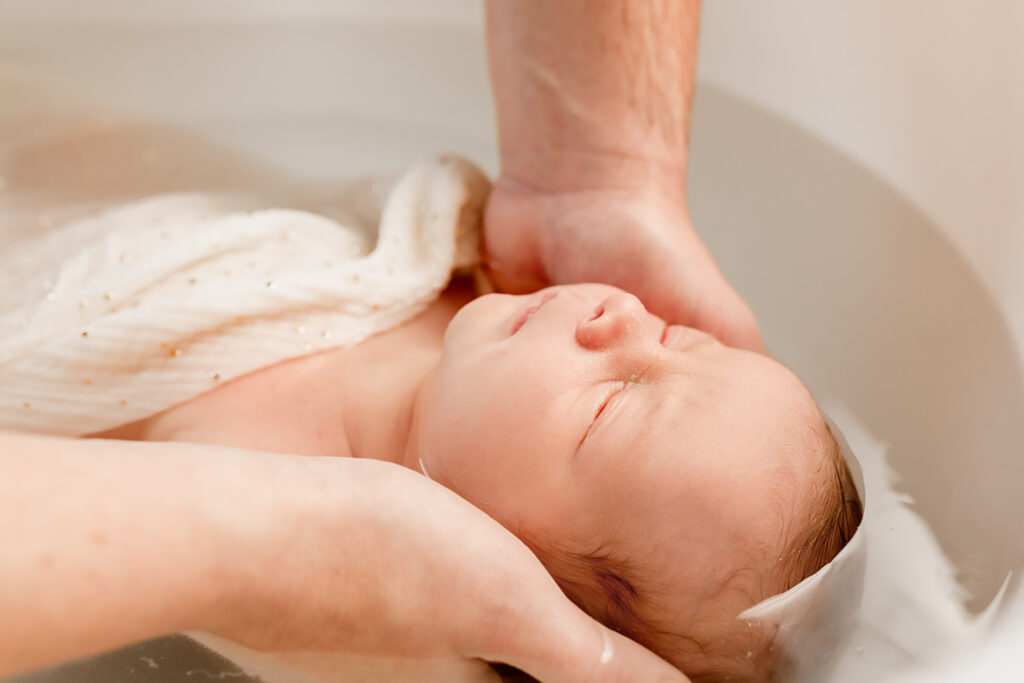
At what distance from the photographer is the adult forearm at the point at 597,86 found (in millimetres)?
1069

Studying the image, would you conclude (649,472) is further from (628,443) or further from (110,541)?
(110,541)

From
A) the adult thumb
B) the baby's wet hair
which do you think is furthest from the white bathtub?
the adult thumb

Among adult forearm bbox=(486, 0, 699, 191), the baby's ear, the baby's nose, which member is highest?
adult forearm bbox=(486, 0, 699, 191)

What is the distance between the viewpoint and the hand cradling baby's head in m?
0.71

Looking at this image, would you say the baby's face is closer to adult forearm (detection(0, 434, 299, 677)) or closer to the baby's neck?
the baby's neck

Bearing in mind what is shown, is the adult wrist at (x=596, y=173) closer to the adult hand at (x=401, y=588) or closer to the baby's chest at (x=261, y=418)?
the baby's chest at (x=261, y=418)

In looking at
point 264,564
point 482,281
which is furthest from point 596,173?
point 264,564

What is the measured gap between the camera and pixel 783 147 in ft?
4.31

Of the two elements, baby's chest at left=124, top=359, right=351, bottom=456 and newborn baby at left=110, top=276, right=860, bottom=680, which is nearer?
newborn baby at left=110, top=276, right=860, bottom=680

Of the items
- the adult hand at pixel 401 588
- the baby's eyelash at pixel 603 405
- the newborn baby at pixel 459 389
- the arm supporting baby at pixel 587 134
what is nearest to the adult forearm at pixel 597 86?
the arm supporting baby at pixel 587 134

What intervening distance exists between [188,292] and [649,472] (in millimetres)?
509

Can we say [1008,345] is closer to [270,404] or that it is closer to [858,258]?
[858,258]

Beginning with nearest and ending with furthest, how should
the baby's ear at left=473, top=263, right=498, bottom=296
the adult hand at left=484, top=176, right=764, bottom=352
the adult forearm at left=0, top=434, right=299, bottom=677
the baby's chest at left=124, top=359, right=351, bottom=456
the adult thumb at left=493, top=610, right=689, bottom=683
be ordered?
the adult forearm at left=0, top=434, right=299, bottom=677 < the adult thumb at left=493, top=610, right=689, bottom=683 < the baby's chest at left=124, top=359, right=351, bottom=456 < the adult hand at left=484, top=176, right=764, bottom=352 < the baby's ear at left=473, top=263, right=498, bottom=296

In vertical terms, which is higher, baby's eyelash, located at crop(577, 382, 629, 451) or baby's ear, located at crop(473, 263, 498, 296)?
baby's eyelash, located at crop(577, 382, 629, 451)
